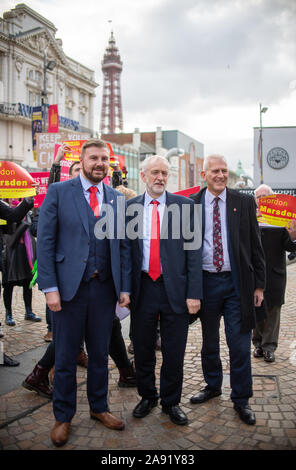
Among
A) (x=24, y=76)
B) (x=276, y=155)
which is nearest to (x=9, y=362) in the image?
(x=24, y=76)

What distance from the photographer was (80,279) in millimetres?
3020

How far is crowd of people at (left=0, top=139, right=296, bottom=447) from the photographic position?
121 inches

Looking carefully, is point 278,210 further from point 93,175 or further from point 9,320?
point 9,320

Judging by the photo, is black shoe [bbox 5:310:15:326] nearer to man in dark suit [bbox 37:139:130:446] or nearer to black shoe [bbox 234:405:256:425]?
man in dark suit [bbox 37:139:130:446]

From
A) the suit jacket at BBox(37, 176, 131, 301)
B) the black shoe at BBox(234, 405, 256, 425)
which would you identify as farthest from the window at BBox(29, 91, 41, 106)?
the black shoe at BBox(234, 405, 256, 425)

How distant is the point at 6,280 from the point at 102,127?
84270mm

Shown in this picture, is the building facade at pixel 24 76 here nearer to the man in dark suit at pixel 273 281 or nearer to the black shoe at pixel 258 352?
the man in dark suit at pixel 273 281

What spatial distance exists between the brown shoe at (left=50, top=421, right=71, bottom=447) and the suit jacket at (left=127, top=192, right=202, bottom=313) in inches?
41.2

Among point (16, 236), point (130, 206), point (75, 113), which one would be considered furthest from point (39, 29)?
point (130, 206)

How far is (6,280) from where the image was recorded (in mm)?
6223

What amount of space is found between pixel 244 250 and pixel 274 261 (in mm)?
1499

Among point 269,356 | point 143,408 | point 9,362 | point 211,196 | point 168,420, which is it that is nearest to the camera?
point 168,420

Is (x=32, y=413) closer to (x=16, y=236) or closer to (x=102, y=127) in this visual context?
(x=16, y=236)
